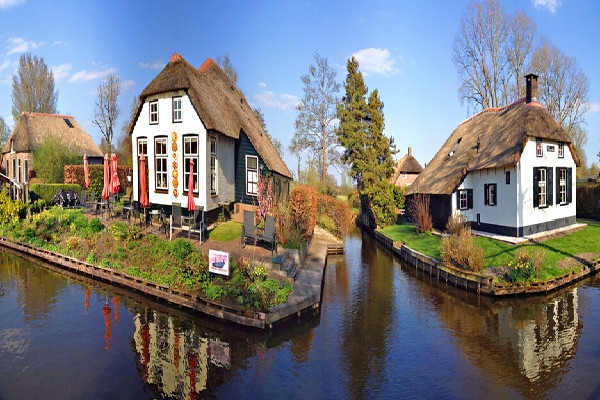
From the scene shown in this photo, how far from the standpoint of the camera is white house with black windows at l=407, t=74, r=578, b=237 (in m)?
21.3

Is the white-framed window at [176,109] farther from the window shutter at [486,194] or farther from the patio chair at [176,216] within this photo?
the window shutter at [486,194]

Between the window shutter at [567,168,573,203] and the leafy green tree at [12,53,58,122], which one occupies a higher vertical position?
the leafy green tree at [12,53,58,122]

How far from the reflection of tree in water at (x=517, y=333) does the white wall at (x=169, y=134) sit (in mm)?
12115

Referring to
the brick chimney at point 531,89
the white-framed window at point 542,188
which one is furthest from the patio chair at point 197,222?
the brick chimney at point 531,89

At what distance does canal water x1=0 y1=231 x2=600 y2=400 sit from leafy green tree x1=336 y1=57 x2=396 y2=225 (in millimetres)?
19283

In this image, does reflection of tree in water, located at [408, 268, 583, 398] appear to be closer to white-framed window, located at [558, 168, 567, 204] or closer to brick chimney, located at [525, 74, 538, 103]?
white-framed window, located at [558, 168, 567, 204]

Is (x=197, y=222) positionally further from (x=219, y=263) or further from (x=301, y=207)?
(x=219, y=263)

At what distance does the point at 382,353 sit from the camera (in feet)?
35.1

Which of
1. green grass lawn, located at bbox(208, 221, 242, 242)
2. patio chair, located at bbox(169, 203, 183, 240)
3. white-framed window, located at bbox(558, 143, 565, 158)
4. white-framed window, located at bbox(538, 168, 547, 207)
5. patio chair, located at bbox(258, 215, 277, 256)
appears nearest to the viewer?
patio chair, located at bbox(258, 215, 277, 256)

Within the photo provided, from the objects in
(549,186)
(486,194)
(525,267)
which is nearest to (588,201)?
(549,186)

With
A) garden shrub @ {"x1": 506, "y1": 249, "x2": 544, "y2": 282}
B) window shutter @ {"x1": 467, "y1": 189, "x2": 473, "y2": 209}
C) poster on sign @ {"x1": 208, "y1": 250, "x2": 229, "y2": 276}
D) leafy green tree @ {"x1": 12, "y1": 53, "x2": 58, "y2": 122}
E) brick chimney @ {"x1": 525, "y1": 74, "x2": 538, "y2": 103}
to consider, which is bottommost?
garden shrub @ {"x1": 506, "y1": 249, "x2": 544, "y2": 282}

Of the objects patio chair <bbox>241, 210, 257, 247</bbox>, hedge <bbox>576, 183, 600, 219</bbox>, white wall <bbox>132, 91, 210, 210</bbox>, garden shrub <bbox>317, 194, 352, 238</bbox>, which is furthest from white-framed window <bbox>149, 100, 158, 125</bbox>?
hedge <bbox>576, 183, 600, 219</bbox>

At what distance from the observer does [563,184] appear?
23.9m

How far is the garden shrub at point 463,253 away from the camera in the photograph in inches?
662
